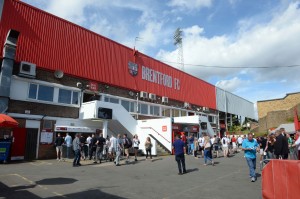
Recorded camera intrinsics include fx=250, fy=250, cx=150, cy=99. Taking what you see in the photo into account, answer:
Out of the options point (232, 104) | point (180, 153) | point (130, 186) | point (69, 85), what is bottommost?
point (130, 186)

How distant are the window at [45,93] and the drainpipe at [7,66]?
2379 millimetres

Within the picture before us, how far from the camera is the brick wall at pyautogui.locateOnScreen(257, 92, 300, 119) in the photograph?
52.8 metres

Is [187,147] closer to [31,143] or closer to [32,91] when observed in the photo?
[31,143]

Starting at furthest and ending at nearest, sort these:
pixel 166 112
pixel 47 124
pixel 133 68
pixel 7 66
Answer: pixel 166 112 < pixel 133 68 < pixel 47 124 < pixel 7 66

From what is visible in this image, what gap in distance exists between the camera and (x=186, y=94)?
112 feet

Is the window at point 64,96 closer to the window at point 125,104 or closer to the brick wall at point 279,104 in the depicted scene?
the window at point 125,104

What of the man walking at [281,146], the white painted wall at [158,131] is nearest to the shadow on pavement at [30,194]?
the man walking at [281,146]

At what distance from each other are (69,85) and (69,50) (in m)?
2.87

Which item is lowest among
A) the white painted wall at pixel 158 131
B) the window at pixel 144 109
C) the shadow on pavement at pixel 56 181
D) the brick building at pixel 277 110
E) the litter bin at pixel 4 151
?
the shadow on pavement at pixel 56 181

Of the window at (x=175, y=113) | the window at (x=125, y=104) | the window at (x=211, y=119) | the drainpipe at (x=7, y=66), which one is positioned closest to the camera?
the drainpipe at (x=7, y=66)

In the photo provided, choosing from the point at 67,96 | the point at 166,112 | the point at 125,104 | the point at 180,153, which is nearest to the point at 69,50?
the point at 67,96

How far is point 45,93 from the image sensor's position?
1841 cm

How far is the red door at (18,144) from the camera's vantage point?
15.5 metres

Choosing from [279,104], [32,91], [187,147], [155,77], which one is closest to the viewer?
[32,91]
